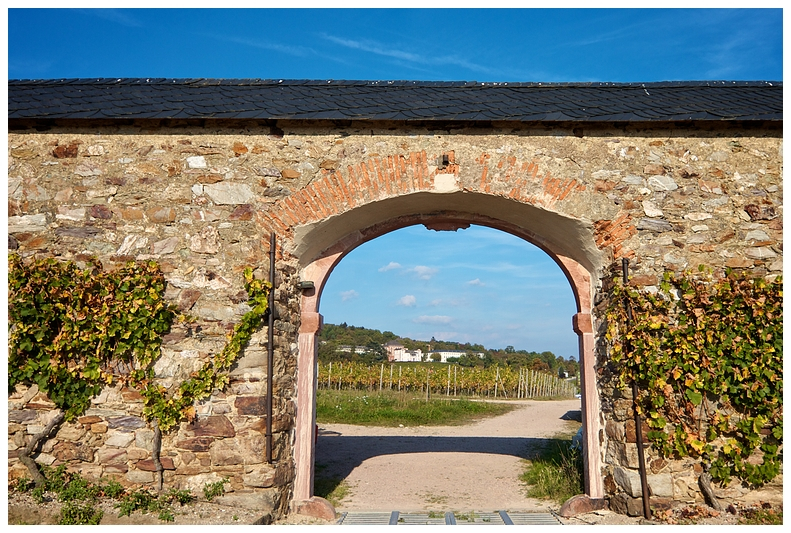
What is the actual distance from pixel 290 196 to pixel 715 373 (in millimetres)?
3684

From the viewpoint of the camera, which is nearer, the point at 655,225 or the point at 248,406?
the point at 248,406

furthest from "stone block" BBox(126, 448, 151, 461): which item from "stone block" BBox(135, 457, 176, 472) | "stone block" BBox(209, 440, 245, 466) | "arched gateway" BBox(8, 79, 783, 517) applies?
"stone block" BBox(209, 440, 245, 466)

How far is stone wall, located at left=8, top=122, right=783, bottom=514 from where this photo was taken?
4691 mm

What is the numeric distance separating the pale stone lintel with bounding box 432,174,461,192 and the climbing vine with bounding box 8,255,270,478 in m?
1.66

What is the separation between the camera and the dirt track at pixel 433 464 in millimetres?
5566

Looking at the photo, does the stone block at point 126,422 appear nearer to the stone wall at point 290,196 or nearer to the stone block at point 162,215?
the stone wall at point 290,196

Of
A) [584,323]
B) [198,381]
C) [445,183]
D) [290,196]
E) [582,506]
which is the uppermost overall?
[445,183]

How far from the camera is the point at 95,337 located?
450 centimetres

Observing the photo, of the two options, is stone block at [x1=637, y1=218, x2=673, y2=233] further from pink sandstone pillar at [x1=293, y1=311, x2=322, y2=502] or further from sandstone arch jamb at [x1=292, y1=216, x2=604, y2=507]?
pink sandstone pillar at [x1=293, y1=311, x2=322, y2=502]

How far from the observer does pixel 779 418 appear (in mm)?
4426

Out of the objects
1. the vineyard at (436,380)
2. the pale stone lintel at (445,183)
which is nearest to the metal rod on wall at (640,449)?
the pale stone lintel at (445,183)

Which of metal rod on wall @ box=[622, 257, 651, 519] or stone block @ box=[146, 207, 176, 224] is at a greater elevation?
stone block @ box=[146, 207, 176, 224]

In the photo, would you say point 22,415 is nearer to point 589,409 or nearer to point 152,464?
point 152,464

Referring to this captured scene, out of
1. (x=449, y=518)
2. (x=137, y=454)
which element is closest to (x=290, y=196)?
(x=137, y=454)
